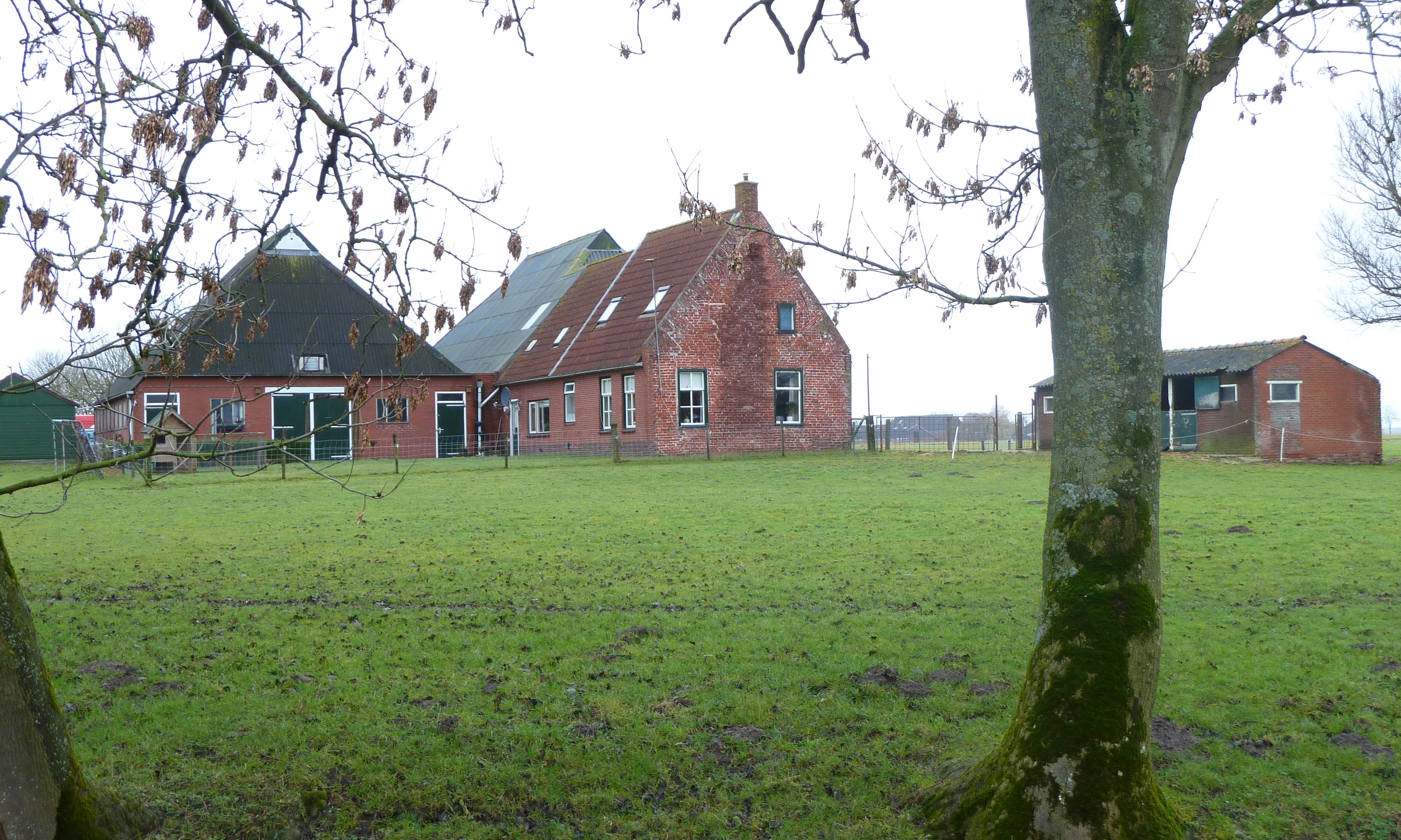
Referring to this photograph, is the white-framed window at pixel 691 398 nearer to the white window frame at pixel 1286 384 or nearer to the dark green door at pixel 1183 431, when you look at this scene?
the dark green door at pixel 1183 431

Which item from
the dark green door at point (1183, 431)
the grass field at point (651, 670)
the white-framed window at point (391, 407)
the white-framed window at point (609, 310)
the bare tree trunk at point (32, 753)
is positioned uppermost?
the white-framed window at point (609, 310)

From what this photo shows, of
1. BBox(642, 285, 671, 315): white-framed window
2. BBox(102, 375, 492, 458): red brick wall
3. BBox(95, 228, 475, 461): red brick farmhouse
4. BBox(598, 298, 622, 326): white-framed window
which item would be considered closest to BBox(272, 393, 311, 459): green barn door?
BBox(95, 228, 475, 461): red brick farmhouse

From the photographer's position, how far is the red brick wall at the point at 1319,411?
34938 millimetres

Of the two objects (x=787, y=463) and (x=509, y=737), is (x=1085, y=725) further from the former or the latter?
(x=787, y=463)

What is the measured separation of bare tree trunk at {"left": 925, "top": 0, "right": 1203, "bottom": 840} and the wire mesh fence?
30.0m

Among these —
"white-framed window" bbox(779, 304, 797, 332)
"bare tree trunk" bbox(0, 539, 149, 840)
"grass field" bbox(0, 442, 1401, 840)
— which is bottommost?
"grass field" bbox(0, 442, 1401, 840)

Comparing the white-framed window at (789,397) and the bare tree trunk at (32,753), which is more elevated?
the white-framed window at (789,397)

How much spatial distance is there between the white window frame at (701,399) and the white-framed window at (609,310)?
17.1 ft

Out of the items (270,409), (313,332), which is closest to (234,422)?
(270,409)

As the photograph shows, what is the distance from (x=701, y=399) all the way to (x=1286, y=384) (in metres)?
19.0

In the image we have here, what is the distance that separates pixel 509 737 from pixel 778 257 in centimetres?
326

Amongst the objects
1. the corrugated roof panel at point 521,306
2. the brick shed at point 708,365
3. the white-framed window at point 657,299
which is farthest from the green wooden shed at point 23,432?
the white-framed window at point 657,299

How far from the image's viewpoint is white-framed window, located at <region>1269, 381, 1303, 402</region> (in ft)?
115

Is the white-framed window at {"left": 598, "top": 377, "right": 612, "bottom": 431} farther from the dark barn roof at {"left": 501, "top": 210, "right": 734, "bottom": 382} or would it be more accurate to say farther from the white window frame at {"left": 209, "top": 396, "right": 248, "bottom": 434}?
the white window frame at {"left": 209, "top": 396, "right": 248, "bottom": 434}
